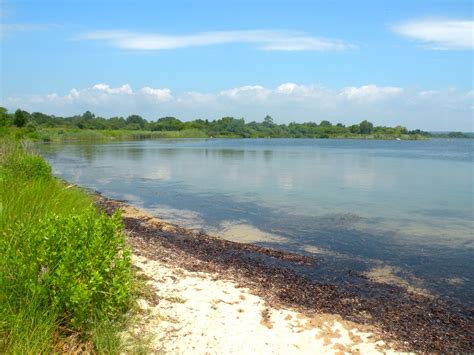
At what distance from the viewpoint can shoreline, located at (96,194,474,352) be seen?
631 cm

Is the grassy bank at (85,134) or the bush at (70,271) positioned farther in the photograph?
the grassy bank at (85,134)

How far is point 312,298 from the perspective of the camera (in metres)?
7.51

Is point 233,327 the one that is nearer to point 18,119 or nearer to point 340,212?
point 340,212

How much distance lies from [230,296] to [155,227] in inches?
270

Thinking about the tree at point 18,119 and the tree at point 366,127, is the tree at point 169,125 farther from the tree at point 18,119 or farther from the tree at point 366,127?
the tree at point 18,119

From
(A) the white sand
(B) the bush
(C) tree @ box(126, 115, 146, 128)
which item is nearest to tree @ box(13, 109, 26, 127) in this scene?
(A) the white sand

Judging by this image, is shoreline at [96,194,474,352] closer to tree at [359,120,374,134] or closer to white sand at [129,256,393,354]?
white sand at [129,256,393,354]

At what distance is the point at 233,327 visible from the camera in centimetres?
579

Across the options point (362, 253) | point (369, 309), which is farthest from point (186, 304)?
point (362, 253)

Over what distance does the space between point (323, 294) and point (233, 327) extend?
8.51ft

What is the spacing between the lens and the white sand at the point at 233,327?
17.3 ft

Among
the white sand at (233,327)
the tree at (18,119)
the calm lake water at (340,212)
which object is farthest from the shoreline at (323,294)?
the tree at (18,119)

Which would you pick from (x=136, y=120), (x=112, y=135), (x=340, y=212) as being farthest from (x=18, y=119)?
(x=136, y=120)

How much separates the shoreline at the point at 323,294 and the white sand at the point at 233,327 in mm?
330
